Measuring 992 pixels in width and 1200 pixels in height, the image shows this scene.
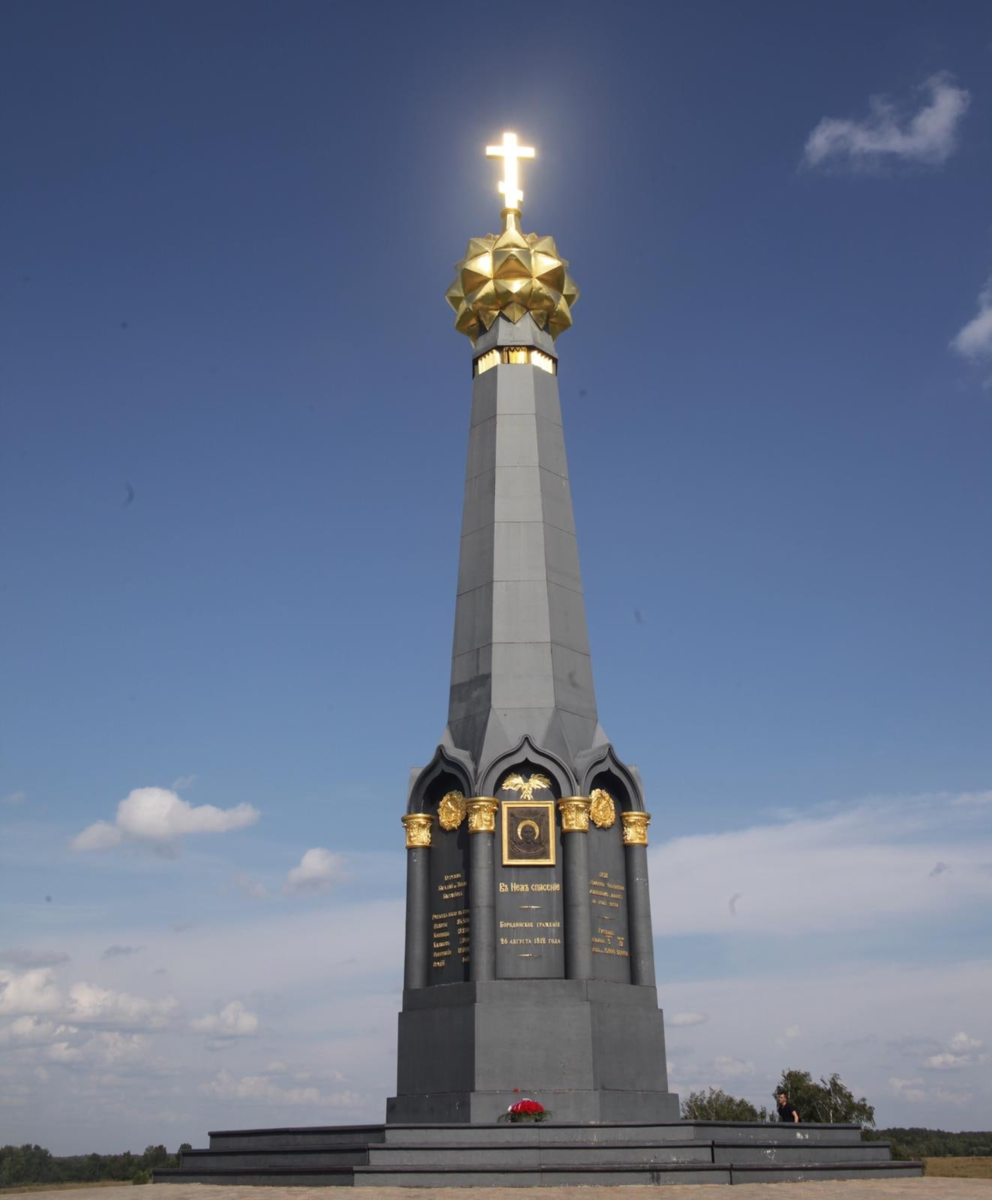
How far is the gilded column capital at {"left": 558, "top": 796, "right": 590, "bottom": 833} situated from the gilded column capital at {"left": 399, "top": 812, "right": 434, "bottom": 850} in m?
2.50

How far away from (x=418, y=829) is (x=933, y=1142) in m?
25.1

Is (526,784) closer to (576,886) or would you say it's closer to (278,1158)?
(576,886)

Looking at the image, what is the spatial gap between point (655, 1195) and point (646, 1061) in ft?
18.7

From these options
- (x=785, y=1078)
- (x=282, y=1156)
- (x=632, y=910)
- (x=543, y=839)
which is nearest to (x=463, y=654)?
(x=543, y=839)

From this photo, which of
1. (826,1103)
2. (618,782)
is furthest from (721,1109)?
(618,782)

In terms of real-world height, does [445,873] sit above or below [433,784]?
below

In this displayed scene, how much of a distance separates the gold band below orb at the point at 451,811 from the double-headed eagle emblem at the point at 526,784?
88cm

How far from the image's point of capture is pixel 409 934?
19.2 m

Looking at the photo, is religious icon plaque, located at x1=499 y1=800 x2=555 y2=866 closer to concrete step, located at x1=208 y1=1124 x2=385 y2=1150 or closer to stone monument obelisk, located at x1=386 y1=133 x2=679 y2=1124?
stone monument obelisk, located at x1=386 y1=133 x2=679 y2=1124

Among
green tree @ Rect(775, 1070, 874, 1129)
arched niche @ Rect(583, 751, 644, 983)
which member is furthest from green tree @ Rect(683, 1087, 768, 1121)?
arched niche @ Rect(583, 751, 644, 983)

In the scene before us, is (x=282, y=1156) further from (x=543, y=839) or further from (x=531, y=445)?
(x=531, y=445)

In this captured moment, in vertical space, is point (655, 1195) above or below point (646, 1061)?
below

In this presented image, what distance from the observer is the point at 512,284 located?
22.5 metres

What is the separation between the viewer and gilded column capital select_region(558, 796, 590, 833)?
18.5m
